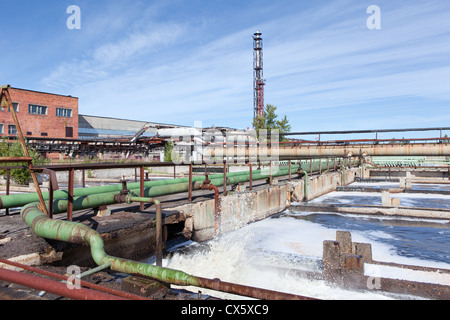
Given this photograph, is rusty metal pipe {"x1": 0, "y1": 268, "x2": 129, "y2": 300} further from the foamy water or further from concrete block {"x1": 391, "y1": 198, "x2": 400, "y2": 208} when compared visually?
concrete block {"x1": 391, "y1": 198, "x2": 400, "y2": 208}

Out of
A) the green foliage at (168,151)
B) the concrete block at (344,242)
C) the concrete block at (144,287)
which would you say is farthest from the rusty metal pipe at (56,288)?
the green foliage at (168,151)

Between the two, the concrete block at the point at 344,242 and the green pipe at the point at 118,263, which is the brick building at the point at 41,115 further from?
the concrete block at the point at 344,242

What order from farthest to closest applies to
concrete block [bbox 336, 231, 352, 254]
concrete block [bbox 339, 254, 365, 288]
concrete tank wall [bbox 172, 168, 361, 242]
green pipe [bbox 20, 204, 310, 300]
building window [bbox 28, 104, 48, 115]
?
building window [bbox 28, 104, 48, 115], concrete tank wall [bbox 172, 168, 361, 242], concrete block [bbox 336, 231, 352, 254], concrete block [bbox 339, 254, 365, 288], green pipe [bbox 20, 204, 310, 300]

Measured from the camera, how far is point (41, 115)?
120 feet

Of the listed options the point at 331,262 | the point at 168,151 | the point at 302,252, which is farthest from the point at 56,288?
the point at 168,151

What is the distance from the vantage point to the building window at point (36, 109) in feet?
117

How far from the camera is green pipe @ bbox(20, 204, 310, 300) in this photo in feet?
6.91

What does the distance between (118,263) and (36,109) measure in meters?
40.4

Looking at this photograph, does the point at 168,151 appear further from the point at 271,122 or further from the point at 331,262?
the point at 331,262

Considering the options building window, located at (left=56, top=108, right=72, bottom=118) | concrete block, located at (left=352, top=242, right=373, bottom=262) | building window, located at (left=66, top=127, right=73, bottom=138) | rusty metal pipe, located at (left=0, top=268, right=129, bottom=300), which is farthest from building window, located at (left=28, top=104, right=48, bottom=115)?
rusty metal pipe, located at (left=0, top=268, right=129, bottom=300)

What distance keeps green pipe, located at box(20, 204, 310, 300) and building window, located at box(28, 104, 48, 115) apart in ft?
122

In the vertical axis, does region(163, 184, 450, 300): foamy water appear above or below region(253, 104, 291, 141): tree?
below

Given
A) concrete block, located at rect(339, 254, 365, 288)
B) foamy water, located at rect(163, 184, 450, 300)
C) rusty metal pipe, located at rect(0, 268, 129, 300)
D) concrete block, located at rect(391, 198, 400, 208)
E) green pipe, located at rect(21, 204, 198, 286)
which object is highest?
rusty metal pipe, located at rect(0, 268, 129, 300)
